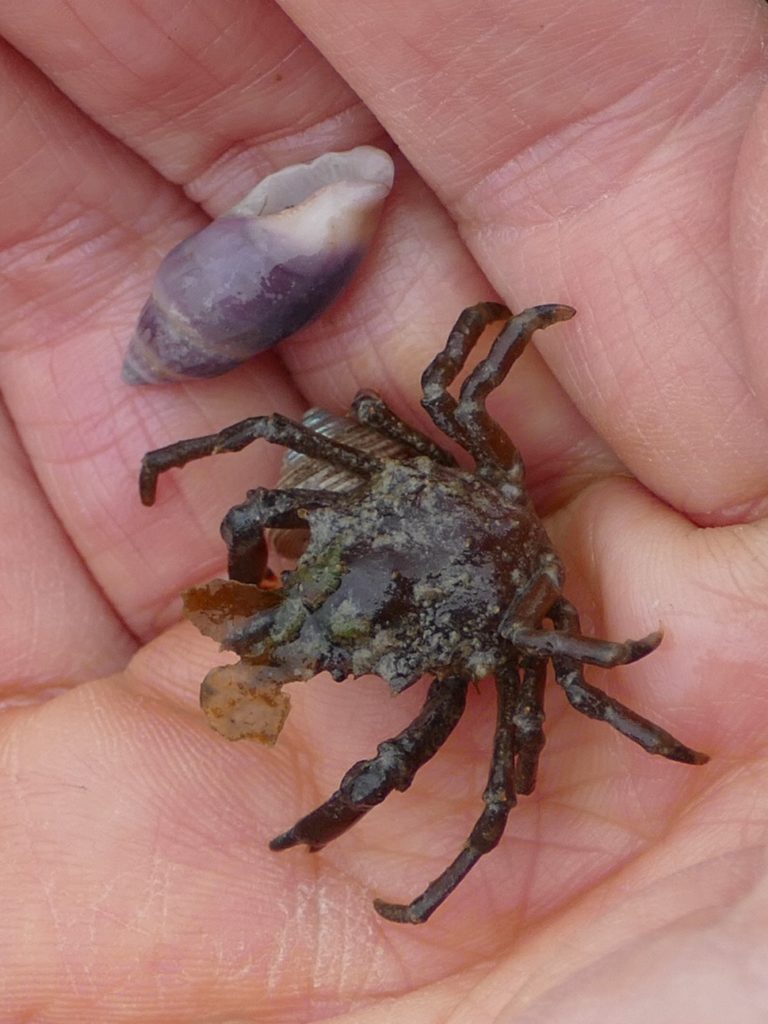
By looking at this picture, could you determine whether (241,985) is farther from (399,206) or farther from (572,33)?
(572,33)

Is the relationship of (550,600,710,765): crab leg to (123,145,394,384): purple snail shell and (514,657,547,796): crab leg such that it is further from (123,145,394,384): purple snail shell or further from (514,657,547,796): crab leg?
(123,145,394,384): purple snail shell

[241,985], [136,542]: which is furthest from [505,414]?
[241,985]

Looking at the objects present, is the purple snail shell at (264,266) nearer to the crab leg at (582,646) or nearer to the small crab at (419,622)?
the small crab at (419,622)

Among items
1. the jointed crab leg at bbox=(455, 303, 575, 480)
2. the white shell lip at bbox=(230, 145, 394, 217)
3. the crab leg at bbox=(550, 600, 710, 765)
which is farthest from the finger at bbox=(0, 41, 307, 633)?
the crab leg at bbox=(550, 600, 710, 765)

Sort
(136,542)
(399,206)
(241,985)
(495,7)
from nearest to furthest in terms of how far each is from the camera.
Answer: (495,7) < (241,985) < (399,206) < (136,542)

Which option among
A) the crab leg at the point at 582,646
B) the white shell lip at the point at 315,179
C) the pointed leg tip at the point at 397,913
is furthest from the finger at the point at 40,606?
the crab leg at the point at 582,646

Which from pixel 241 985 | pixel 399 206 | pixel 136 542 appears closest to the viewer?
→ pixel 241 985
